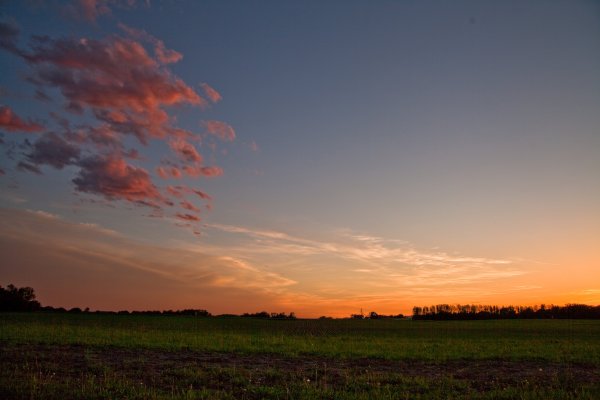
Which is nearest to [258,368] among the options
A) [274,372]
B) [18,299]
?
[274,372]

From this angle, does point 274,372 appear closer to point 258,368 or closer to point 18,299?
point 258,368

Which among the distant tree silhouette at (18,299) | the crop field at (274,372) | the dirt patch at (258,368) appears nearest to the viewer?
the crop field at (274,372)

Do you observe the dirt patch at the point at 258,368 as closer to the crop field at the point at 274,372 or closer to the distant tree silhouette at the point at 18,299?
the crop field at the point at 274,372

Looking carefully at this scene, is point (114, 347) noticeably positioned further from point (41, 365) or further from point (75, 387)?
point (75, 387)

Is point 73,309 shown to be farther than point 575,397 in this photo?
Yes

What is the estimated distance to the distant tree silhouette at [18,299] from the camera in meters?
130

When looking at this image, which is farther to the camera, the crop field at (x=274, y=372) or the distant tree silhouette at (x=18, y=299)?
the distant tree silhouette at (x=18, y=299)

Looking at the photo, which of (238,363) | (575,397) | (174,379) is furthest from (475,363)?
(174,379)

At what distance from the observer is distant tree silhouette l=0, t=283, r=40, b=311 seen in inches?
5098

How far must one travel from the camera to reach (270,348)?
3052 cm

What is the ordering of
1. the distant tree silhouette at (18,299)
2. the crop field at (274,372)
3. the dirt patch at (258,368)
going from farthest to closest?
the distant tree silhouette at (18,299), the dirt patch at (258,368), the crop field at (274,372)

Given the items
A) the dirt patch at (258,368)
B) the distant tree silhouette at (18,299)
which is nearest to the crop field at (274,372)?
the dirt patch at (258,368)

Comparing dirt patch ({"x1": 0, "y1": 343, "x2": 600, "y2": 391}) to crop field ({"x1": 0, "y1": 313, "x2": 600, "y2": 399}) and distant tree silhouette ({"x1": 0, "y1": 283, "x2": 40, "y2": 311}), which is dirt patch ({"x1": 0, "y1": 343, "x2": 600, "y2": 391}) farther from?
distant tree silhouette ({"x1": 0, "y1": 283, "x2": 40, "y2": 311})

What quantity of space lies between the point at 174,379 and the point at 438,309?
614 feet
